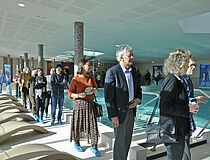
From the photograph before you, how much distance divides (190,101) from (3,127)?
4.05 metres

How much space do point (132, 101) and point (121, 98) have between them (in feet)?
0.77

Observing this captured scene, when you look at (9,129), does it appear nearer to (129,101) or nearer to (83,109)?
(83,109)

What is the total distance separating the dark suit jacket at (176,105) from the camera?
1.58m

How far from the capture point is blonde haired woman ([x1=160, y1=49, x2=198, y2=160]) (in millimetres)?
1603

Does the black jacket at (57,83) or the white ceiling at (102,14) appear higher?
the white ceiling at (102,14)

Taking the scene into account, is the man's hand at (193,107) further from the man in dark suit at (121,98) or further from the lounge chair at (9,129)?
the lounge chair at (9,129)

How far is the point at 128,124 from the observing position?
217 cm

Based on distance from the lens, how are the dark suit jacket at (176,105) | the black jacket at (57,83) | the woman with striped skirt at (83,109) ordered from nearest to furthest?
the dark suit jacket at (176,105), the woman with striped skirt at (83,109), the black jacket at (57,83)

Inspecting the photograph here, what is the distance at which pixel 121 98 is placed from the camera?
2027mm

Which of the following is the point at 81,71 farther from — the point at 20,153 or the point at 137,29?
the point at 137,29

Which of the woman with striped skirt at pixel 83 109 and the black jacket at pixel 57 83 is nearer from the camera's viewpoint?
the woman with striped skirt at pixel 83 109

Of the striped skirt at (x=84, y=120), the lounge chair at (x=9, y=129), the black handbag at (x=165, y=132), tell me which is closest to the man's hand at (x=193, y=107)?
the black handbag at (x=165, y=132)

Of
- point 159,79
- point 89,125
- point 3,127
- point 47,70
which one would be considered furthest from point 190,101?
point 47,70

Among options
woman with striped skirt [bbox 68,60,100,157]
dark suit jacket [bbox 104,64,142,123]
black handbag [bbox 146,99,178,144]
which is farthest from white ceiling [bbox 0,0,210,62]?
black handbag [bbox 146,99,178,144]
